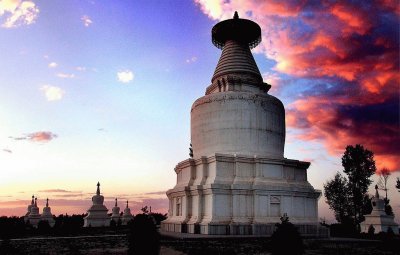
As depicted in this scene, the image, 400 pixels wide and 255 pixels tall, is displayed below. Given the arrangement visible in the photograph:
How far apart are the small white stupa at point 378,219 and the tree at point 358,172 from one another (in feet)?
13.3

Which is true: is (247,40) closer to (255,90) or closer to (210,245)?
(255,90)

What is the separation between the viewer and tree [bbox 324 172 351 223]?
64.3m

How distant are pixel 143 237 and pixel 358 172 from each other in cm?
5344

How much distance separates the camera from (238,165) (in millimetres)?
41750

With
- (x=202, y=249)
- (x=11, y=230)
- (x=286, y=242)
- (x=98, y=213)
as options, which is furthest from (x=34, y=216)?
(x=286, y=242)

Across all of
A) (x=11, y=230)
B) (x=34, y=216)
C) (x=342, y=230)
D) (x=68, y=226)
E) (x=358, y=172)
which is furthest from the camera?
(x=34, y=216)

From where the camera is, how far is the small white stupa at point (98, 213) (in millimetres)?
58531

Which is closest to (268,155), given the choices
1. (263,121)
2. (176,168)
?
(263,121)

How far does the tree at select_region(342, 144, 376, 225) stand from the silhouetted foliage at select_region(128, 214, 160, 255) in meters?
51.5

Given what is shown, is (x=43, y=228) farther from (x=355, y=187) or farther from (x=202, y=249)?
(x=355, y=187)

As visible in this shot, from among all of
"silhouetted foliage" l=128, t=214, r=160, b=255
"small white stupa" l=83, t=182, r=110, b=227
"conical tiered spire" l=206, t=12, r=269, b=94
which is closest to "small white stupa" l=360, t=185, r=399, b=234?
"conical tiered spire" l=206, t=12, r=269, b=94

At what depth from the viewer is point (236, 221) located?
3859cm

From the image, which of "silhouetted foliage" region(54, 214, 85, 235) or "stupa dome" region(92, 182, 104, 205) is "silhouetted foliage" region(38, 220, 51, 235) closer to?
"silhouetted foliage" region(54, 214, 85, 235)

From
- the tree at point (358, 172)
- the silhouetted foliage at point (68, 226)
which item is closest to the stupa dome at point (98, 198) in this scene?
the silhouetted foliage at point (68, 226)
